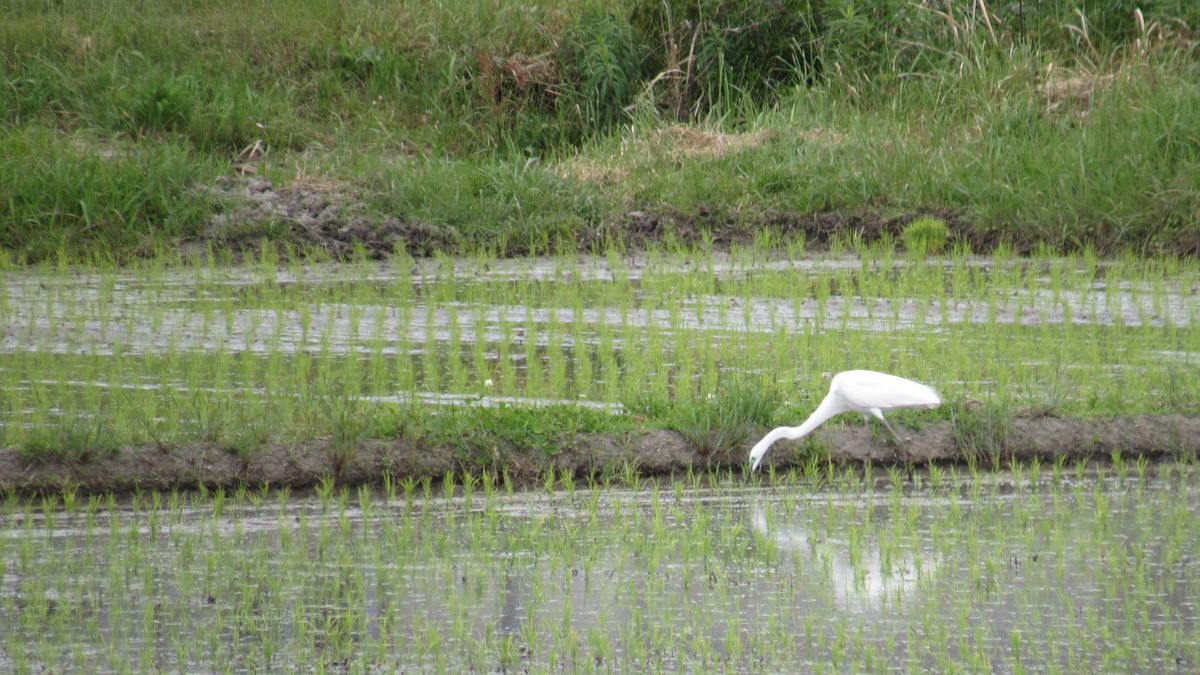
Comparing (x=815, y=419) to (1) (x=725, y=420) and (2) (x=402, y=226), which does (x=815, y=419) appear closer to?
(1) (x=725, y=420)

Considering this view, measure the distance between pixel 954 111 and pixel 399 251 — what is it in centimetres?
448

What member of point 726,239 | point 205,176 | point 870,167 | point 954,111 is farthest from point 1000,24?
point 205,176

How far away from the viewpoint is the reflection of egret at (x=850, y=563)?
463 centimetres

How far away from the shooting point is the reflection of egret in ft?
15.2

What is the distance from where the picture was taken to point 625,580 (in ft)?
15.6

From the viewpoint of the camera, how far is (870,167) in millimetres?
11289

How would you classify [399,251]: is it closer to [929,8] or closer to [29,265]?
[29,265]

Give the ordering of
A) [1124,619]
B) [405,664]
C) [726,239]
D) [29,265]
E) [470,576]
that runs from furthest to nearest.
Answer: [726,239], [29,265], [470,576], [1124,619], [405,664]

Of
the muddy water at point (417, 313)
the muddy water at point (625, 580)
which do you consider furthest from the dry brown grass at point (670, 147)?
the muddy water at point (625, 580)

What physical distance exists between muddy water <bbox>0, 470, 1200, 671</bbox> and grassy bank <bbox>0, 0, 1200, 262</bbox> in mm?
5264

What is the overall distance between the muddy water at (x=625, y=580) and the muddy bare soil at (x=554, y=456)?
0.15 metres

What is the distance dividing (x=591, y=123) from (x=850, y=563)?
29.8ft

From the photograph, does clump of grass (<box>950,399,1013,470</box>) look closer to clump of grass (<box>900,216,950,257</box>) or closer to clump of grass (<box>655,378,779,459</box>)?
clump of grass (<box>655,378,779,459</box>)

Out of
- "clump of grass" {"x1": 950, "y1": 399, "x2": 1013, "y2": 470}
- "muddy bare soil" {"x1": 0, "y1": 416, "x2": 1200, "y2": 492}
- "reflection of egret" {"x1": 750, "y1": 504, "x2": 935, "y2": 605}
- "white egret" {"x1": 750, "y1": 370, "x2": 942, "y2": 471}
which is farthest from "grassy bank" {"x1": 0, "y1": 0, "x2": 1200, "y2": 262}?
"reflection of egret" {"x1": 750, "y1": 504, "x2": 935, "y2": 605}
